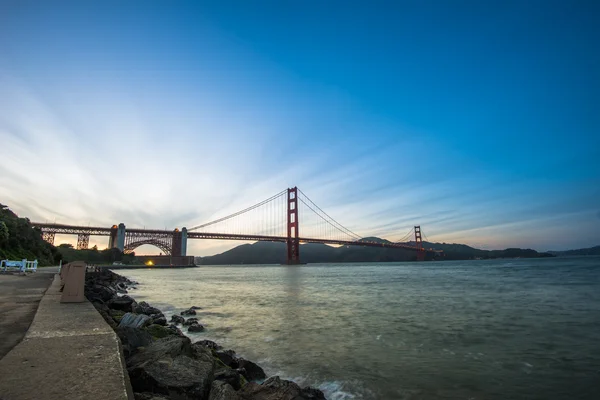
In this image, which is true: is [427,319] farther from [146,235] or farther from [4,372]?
[146,235]

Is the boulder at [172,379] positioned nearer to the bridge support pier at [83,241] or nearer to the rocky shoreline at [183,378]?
the rocky shoreline at [183,378]

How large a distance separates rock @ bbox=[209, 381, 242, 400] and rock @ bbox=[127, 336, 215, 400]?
0.42 feet

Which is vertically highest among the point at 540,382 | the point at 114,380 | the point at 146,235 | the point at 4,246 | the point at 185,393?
the point at 146,235

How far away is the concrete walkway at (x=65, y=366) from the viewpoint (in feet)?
6.80

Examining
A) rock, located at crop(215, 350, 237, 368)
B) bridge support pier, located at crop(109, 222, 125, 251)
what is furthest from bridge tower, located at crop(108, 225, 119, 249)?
rock, located at crop(215, 350, 237, 368)

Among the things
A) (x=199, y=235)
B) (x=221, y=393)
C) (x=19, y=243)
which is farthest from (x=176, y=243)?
(x=221, y=393)

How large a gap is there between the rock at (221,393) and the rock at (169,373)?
13 centimetres

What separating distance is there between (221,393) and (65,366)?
1.32 m

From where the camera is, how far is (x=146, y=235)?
81.8m

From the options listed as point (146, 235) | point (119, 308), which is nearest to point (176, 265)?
point (146, 235)

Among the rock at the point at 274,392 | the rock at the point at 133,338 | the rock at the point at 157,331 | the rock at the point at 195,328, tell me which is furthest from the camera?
the rock at the point at 195,328

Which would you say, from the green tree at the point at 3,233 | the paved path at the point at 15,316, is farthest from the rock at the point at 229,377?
the green tree at the point at 3,233

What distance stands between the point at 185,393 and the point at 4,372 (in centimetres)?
140

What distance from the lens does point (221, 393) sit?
310 centimetres
